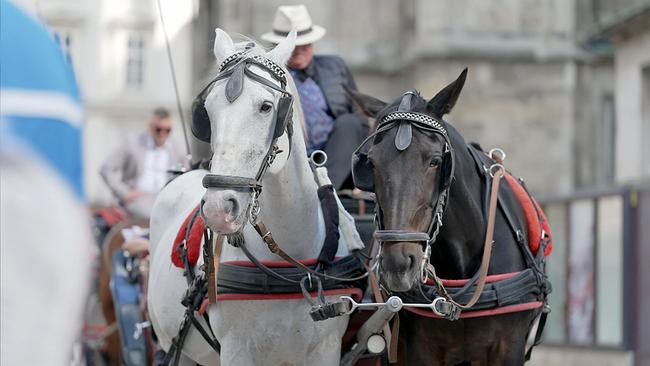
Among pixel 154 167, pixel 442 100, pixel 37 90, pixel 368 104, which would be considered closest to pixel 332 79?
pixel 368 104

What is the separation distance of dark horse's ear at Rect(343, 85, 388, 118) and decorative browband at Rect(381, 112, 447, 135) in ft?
1.02

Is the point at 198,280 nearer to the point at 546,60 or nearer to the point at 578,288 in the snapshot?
the point at 578,288

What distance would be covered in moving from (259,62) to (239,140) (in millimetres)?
435

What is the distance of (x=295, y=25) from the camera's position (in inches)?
248

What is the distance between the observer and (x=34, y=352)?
4.75ft

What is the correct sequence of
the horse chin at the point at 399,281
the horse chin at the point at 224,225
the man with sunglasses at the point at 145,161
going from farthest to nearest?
1. the man with sunglasses at the point at 145,161
2. the horse chin at the point at 399,281
3. the horse chin at the point at 224,225

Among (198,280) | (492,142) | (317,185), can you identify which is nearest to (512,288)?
(317,185)

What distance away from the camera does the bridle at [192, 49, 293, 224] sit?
3.94 m

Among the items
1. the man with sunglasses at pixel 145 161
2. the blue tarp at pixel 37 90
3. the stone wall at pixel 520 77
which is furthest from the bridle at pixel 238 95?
the stone wall at pixel 520 77

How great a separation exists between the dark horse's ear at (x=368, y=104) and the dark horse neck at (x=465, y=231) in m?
0.29

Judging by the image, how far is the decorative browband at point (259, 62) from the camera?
436cm

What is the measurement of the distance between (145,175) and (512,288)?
4.91 meters

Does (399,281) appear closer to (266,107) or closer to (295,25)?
(266,107)

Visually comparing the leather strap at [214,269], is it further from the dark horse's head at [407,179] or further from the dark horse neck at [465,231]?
the dark horse neck at [465,231]
